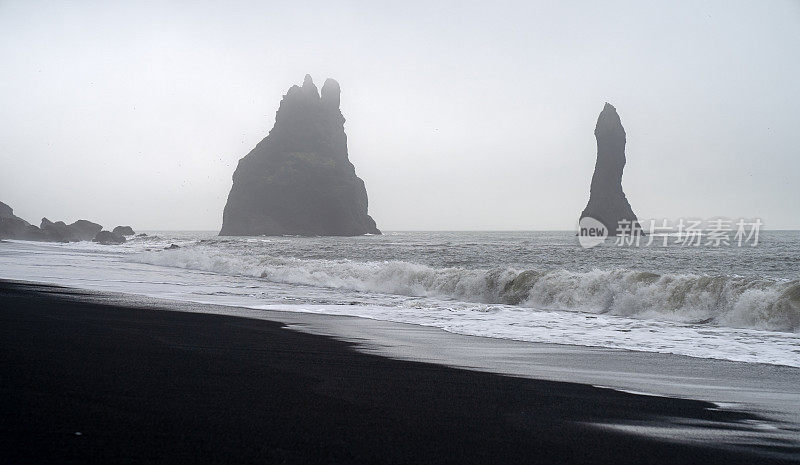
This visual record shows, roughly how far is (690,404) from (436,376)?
2.01 metres

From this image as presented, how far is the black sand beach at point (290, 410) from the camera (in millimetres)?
2846

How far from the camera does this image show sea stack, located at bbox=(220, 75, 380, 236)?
134m

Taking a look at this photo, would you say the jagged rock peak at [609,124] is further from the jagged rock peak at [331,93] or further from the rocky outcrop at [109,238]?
the rocky outcrop at [109,238]

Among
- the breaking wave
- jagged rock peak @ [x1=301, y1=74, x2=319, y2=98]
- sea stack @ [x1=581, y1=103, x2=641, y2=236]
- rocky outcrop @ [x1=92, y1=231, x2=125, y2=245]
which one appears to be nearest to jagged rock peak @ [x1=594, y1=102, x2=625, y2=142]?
sea stack @ [x1=581, y1=103, x2=641, y2=236]

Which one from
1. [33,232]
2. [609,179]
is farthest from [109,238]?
[609,179]

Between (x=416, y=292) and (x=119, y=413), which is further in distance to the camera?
(x=416, y=292)

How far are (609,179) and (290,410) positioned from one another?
11947cm

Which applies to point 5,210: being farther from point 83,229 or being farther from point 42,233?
point 42,233

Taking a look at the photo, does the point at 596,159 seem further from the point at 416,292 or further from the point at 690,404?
the point at 690,404

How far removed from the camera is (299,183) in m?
137

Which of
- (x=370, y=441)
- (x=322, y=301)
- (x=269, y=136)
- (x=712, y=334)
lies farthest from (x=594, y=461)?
(x=269, y=136)

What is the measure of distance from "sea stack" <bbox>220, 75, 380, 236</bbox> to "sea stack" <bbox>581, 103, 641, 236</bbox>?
52284mm

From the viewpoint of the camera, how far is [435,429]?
3410 mm

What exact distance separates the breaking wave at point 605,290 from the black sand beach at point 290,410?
8340 mm
